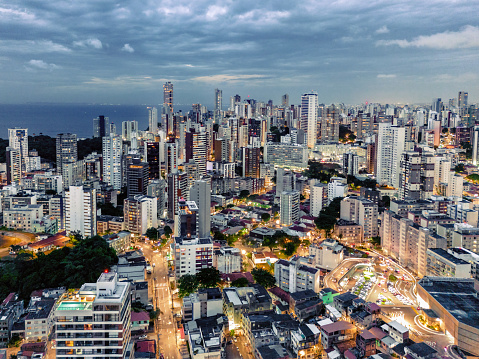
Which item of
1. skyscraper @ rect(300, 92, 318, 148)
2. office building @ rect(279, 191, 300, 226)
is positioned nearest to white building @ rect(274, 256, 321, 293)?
office building @ rect(279, 191, 300, 226)

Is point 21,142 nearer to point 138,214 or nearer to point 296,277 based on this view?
point 138,214

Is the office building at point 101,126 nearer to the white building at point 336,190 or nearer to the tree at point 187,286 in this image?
the white building at point 336,190

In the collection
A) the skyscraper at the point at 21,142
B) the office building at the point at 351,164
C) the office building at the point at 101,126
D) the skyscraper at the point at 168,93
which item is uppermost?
the skyscraper at the point at 168,93

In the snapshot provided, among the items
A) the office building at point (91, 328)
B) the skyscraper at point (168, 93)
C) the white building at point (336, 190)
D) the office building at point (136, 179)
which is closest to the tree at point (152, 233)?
the office building at point (136, 179)

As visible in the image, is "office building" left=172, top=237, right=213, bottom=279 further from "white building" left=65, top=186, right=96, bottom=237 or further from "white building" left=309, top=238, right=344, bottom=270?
"white building" left=65, top=186, right=96, bottom=237

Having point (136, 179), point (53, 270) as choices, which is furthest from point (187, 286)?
point (136, 179)

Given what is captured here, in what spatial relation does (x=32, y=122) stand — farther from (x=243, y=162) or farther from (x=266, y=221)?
(x=266, y=221)
